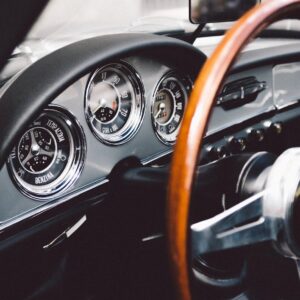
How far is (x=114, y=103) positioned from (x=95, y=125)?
0.41ft

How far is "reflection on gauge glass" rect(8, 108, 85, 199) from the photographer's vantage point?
138cm

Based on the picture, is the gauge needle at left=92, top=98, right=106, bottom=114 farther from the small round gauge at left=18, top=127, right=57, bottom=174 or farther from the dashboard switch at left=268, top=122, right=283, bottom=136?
the dashboard switch at left=268, top=122, right=283, bottom=136

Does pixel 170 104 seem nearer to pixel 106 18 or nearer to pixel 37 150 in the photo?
pixel 106 18

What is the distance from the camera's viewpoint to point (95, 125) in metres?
1.58

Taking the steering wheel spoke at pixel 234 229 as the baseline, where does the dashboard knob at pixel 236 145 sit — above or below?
above

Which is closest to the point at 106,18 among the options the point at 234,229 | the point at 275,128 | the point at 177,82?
the point at 177,82

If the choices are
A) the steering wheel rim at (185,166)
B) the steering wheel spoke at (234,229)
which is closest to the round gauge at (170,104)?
the steering wheel spoke at (234,229)

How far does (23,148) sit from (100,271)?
0.49 m

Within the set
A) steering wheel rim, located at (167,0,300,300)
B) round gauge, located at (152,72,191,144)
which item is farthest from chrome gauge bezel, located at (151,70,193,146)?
steering wheel rim, located at (167,0,300,300)

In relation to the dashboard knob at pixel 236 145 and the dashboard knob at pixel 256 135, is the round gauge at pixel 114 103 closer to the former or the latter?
the dashboard knob at pixel 236 145

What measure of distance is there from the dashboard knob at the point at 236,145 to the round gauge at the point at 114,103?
1.60 feet

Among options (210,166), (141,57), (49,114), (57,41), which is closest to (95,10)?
(57,41)

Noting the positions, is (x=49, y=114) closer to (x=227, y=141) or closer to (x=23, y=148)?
(x=23, y=148)

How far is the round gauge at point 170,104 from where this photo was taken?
1.78 meters
